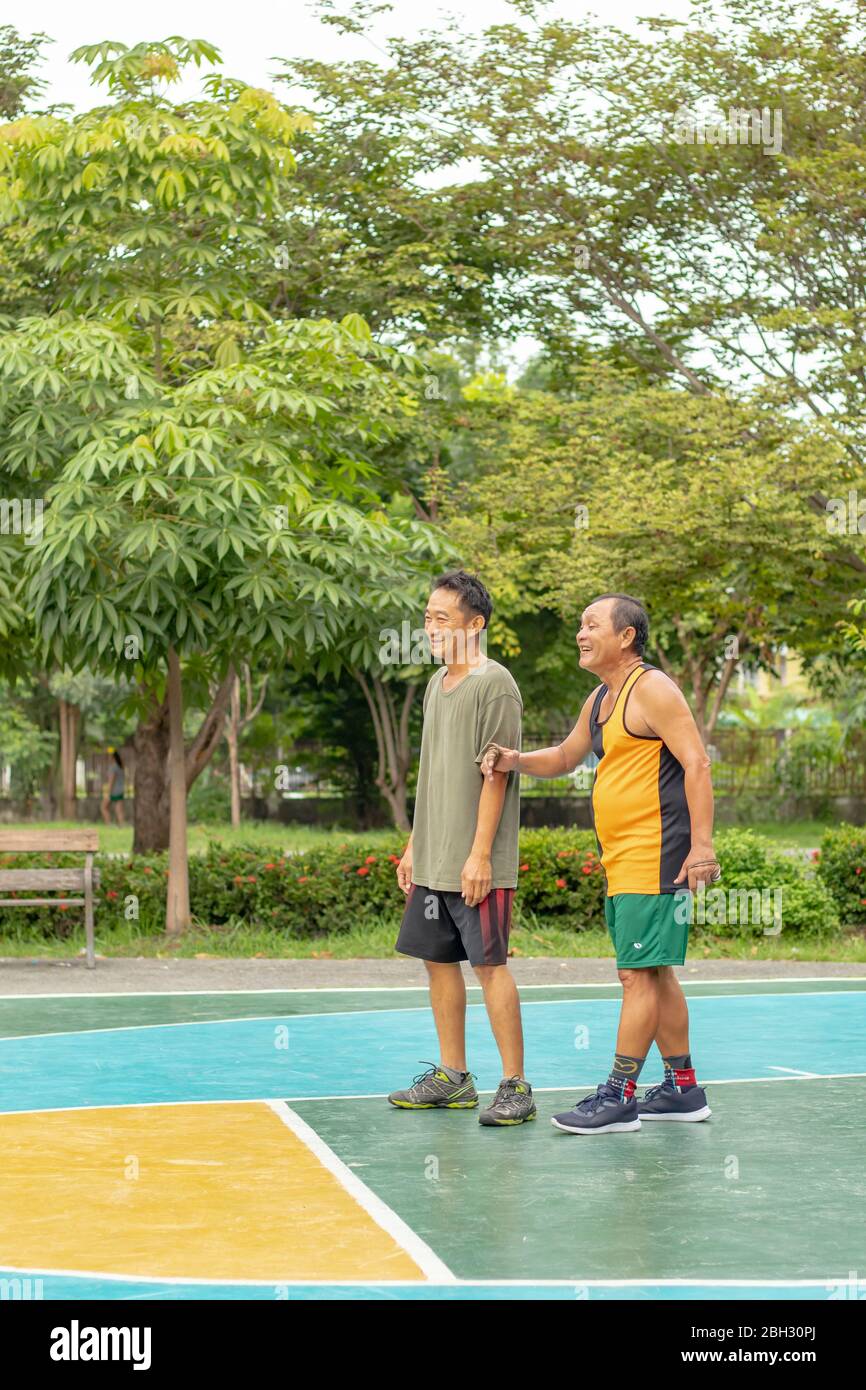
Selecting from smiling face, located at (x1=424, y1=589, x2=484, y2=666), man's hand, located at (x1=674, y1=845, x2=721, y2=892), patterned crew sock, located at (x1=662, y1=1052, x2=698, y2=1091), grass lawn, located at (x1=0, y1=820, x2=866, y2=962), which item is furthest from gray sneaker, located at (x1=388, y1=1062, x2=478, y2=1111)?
grass lawn, located at (x1=0, y1=820, x2=866, y2=962)

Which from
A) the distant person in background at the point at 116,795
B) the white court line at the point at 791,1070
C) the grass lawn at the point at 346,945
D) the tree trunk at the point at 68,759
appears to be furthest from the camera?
the tree trunk at the point at 68,759

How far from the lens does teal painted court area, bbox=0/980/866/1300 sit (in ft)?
16.8

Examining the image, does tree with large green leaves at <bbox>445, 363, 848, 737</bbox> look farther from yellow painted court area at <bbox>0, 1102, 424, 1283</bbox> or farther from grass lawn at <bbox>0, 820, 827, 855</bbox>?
yellow painted court area at <bbox>0, 1102, 424, 1283</bbox>

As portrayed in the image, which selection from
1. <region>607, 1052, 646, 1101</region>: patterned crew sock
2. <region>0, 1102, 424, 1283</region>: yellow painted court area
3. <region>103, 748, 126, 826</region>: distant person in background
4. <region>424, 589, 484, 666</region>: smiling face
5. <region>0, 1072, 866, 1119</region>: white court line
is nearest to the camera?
<region>0, 1102, 424, 1283</region>: yellow painted court area

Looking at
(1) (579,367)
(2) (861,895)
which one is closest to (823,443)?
(1) (579,367)

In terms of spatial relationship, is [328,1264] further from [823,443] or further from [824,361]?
[824,361]

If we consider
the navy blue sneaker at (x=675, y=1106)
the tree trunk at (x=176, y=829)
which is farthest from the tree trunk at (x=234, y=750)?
the navy blue sneaker at (x=675, y=1106)

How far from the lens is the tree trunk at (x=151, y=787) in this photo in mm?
20312

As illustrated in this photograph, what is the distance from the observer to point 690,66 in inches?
873

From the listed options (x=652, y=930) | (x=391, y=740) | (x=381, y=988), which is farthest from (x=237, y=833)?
(x=652, y=930)

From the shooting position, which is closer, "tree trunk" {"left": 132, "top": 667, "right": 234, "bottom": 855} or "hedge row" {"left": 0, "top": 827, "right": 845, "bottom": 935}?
"hedge row" {"left": 0, "top": 827, "right": 845, "bottom": 935}

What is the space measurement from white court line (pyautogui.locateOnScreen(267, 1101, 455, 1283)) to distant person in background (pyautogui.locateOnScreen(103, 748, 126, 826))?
112 ft

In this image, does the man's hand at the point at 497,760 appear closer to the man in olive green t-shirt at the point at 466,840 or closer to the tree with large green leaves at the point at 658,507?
the man in olive green t-shirt at the point at 466,840

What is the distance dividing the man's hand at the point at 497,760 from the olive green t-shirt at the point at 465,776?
0.08 meters
